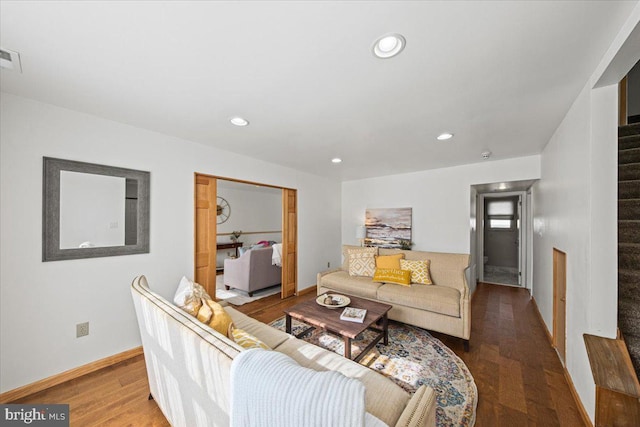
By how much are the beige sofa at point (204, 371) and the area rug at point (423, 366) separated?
826 mm

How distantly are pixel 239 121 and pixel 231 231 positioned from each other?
15.6ft

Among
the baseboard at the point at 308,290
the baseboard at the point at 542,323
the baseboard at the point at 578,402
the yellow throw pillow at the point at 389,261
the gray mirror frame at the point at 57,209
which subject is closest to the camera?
the baseboard at the point at 578,402

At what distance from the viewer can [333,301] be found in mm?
2604

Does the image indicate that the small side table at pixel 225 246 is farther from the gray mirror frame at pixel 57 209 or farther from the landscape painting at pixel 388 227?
the gray mirror frame at pixel 57 209

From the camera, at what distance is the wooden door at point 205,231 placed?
292cm

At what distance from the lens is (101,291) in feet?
7.14

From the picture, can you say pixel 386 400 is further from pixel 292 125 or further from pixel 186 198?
pixel 186 198

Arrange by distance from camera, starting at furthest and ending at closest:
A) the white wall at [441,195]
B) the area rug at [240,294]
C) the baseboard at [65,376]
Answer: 1. the area rug at [240,294]
2. the white wall at [441,195]
3. the baseboard at [65,376]

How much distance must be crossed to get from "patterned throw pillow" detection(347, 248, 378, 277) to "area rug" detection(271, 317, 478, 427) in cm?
90

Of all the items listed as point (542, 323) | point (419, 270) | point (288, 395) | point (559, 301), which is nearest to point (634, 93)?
point (559, 301)

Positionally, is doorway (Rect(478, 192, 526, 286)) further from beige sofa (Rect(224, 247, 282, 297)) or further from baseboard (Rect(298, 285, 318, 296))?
beige sofa (Rect(224, 247, 282, 297))

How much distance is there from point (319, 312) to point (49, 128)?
290cm

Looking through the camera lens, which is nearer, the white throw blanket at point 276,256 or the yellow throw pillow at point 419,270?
the yellow throw pillow at point 419,270

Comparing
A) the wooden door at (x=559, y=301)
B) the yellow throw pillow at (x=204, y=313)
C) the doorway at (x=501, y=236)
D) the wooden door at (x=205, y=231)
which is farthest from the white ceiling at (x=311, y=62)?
the doorway at (x=501, y=236)
